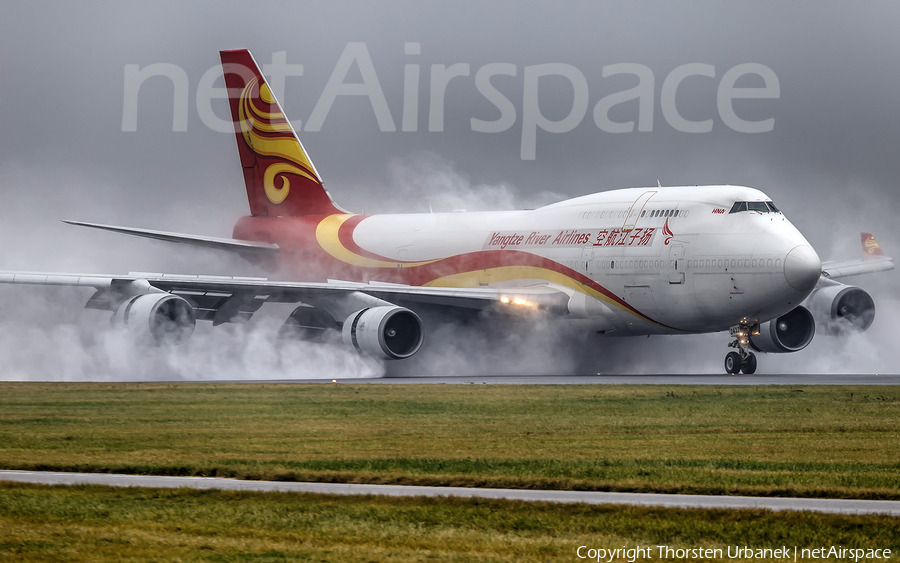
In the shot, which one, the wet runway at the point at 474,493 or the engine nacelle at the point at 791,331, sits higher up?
the engine nacelle at the point at 791,331

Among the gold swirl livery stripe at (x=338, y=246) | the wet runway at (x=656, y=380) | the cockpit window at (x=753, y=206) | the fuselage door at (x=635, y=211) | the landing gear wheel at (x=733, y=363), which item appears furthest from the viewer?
the gold swirl livery stripe at (x=338, y=246)

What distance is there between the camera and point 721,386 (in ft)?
79.0

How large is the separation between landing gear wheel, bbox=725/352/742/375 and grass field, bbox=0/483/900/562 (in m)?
19.4

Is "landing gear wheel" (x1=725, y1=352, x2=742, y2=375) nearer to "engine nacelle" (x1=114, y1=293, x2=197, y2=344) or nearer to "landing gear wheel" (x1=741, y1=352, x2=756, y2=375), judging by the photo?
"landing gear wheel" (x1=741, y1=352, x2=756, y2=375)

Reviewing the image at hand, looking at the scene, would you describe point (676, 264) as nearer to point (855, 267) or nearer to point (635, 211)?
point (635, 211)

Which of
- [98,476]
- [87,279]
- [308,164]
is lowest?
[98,476]

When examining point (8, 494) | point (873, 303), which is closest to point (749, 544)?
point (8, 494)

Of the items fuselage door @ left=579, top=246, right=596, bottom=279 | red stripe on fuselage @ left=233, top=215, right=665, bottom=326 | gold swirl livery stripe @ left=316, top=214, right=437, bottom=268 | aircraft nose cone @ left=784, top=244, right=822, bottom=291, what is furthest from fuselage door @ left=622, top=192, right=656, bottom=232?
gold swirl livery stripe @ left=316, top=214, right=437, bottom=268

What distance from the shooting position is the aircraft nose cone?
86.8 ft

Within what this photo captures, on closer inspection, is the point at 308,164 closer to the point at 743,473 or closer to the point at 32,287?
the point at 32,287

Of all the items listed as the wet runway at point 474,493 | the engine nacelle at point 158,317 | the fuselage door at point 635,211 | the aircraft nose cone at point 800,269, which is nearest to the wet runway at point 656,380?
the aircraft nose cone at point 800,269

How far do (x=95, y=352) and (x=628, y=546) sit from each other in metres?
25.9

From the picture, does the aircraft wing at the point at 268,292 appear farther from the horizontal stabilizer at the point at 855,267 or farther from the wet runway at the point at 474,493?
the wet runway at the point at 474,493

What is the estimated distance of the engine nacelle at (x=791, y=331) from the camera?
103 feet
